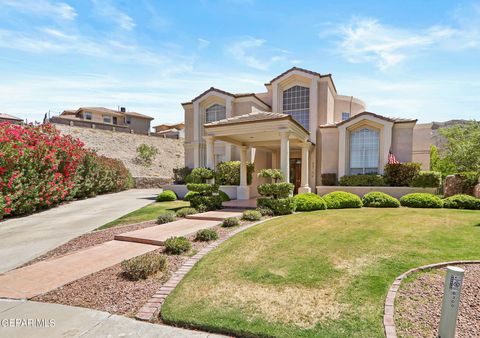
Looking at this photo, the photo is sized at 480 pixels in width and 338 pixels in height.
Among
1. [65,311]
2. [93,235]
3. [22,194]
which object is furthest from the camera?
[22,194]

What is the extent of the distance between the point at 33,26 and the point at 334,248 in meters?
12.1

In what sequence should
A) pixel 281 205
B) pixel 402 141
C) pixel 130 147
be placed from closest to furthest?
pixel 281 205 → pixel 402 141 → pixel 130 147

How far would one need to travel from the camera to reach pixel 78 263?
6867 millimetres

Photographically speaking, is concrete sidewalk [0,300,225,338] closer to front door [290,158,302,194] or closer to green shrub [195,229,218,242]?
green shrub [195,229,218,242]

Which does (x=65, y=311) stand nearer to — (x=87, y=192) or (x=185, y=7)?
(x=185, y=7)

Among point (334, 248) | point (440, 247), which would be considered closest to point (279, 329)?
point (334, 248)

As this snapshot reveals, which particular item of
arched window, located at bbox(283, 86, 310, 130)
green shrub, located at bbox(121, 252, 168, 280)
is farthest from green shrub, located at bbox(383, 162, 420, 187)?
green shrub, located at bbox(121, 252, 168, 280)

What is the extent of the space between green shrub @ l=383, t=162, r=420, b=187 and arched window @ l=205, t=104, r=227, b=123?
1362 centimetres

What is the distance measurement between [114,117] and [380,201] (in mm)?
54686

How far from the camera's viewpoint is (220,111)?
2411 centimetres

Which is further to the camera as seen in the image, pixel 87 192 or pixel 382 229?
pixel 87 192

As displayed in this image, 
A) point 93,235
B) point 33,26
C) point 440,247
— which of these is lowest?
point 93,235

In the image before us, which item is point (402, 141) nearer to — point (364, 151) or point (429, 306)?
point (364, 151)

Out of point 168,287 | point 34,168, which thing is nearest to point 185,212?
point 168,287
